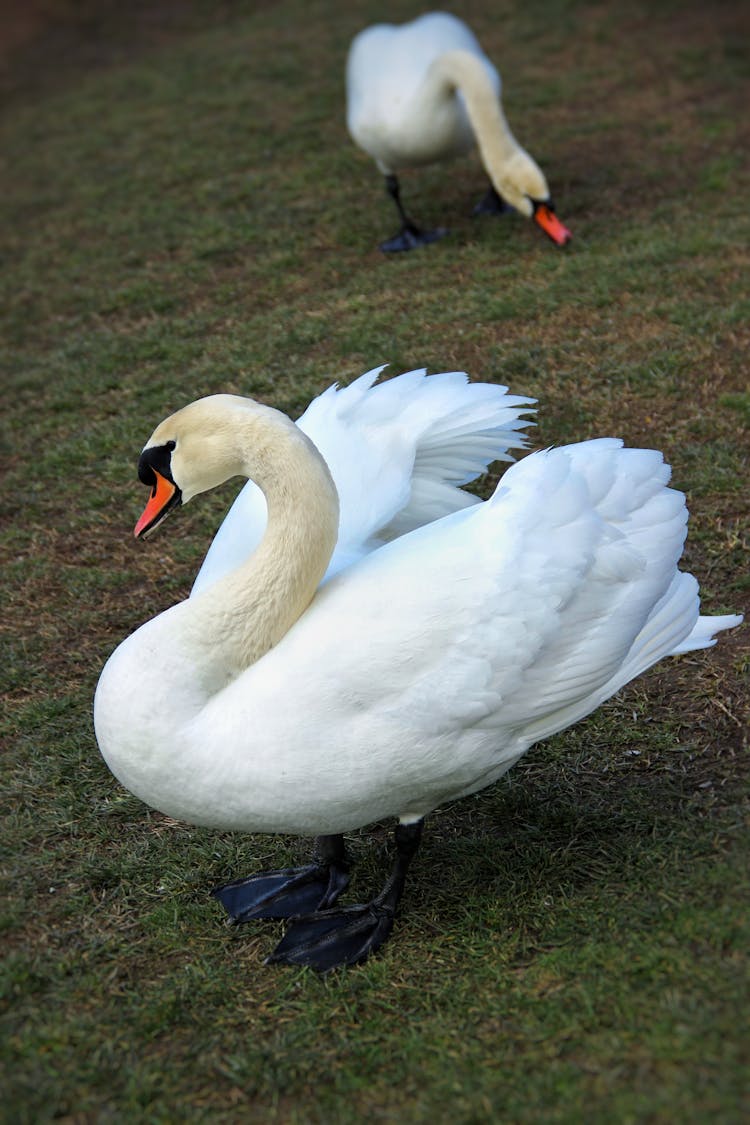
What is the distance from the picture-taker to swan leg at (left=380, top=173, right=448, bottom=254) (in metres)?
6.80

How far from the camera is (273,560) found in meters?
2.83

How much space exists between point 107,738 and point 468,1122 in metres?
1.04

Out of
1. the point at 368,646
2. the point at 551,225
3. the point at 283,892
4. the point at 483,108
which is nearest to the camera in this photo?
the point at 368,646

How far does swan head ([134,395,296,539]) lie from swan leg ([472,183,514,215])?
4670mm

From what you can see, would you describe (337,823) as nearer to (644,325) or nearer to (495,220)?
(644,325)

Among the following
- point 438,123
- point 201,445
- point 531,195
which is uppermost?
→ point 201,445

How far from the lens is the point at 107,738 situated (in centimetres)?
270

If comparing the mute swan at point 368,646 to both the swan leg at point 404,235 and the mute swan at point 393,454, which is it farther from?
the swan leg at point 404,235

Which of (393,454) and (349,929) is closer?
(349,929)

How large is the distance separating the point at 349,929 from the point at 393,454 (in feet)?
3.82

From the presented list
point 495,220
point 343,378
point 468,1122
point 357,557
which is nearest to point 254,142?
point 495,220

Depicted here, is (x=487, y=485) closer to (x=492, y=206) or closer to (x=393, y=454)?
(x=393, y=454)

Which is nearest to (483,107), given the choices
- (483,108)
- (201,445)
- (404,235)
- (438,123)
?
(483,108)

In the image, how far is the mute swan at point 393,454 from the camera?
3217 mm
